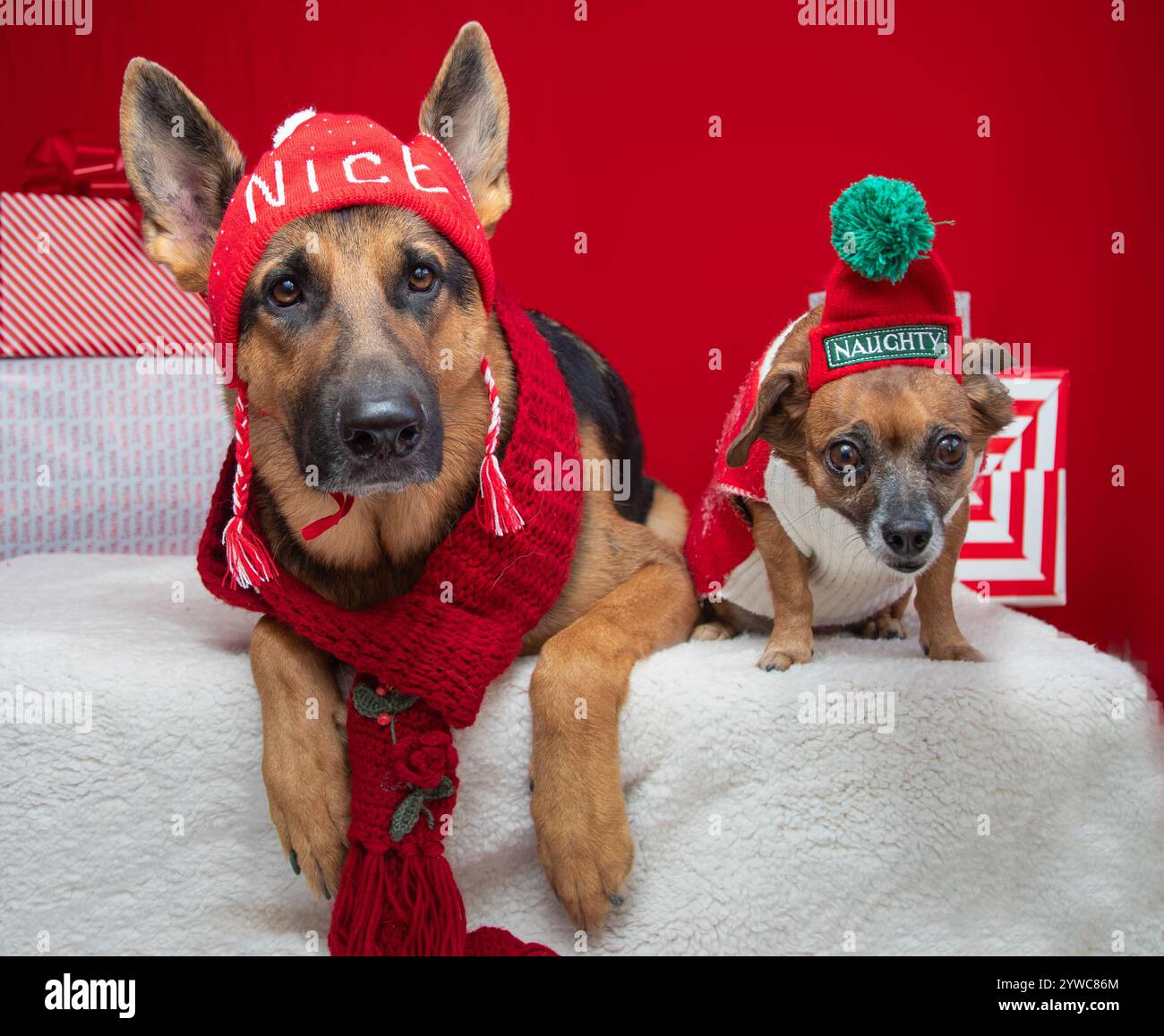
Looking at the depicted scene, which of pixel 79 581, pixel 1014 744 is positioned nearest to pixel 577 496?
pixel 1014 744

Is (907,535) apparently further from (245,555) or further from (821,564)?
(245,555)

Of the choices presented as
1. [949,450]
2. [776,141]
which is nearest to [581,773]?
[949,450]

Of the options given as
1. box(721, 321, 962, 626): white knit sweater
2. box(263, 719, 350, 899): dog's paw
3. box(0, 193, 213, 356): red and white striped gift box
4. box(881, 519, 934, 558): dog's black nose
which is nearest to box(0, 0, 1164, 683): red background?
box(0, 193, 213, 356): red and white striped gift box

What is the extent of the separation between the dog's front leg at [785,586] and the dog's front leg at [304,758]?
0.70 meters

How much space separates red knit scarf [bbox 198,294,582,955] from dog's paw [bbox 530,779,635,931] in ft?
0.33

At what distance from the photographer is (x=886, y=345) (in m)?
1.60

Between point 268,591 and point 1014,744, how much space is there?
45.5 inches

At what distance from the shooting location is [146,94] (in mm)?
1562

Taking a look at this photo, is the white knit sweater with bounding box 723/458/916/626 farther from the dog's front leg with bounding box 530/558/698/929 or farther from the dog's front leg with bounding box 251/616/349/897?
the dog's front leg with bounding box 251/616/349/897

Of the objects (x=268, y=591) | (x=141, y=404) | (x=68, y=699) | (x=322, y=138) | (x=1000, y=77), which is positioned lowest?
(x=68, y=699)

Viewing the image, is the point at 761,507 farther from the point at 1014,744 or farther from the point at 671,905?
the point at 671,905

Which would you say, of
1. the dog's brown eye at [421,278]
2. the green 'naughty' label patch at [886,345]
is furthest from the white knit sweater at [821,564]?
the dog's brown eye at [421,278]

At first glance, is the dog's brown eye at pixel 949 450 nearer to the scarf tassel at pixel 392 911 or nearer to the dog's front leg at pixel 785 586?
the dog's front leg at pixel 785 586

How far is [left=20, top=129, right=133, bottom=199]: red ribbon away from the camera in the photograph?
8.61 ft
